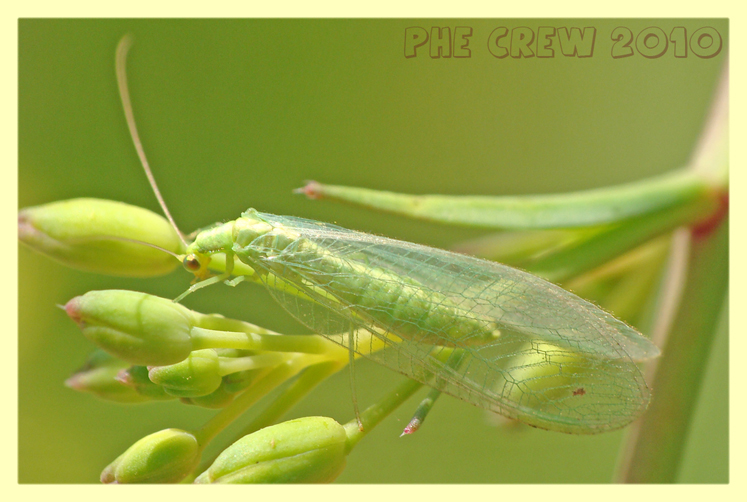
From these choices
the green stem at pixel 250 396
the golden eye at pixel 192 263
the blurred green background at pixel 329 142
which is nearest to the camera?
the green stem at pixel 250 396

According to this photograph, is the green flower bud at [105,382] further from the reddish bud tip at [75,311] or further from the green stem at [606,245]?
the green stem at [606,245]

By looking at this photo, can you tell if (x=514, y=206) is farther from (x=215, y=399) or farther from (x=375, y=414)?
(x=215, y=399)

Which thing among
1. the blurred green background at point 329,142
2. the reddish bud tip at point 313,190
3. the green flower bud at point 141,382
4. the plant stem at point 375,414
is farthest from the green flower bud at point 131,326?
the blurred green background at point 329,142

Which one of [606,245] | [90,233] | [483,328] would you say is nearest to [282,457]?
[90,233]

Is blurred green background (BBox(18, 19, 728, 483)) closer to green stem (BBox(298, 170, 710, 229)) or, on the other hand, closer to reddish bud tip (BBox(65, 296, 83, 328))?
green stem (BBox(298, 170, 710, 229))

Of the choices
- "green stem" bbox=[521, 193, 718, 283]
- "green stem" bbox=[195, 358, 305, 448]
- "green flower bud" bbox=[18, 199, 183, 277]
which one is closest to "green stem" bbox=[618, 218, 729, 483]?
"green stem" bbox=[521, 193, 718, 283]

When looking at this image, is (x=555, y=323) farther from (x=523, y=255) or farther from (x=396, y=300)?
(x=396, y=300)
